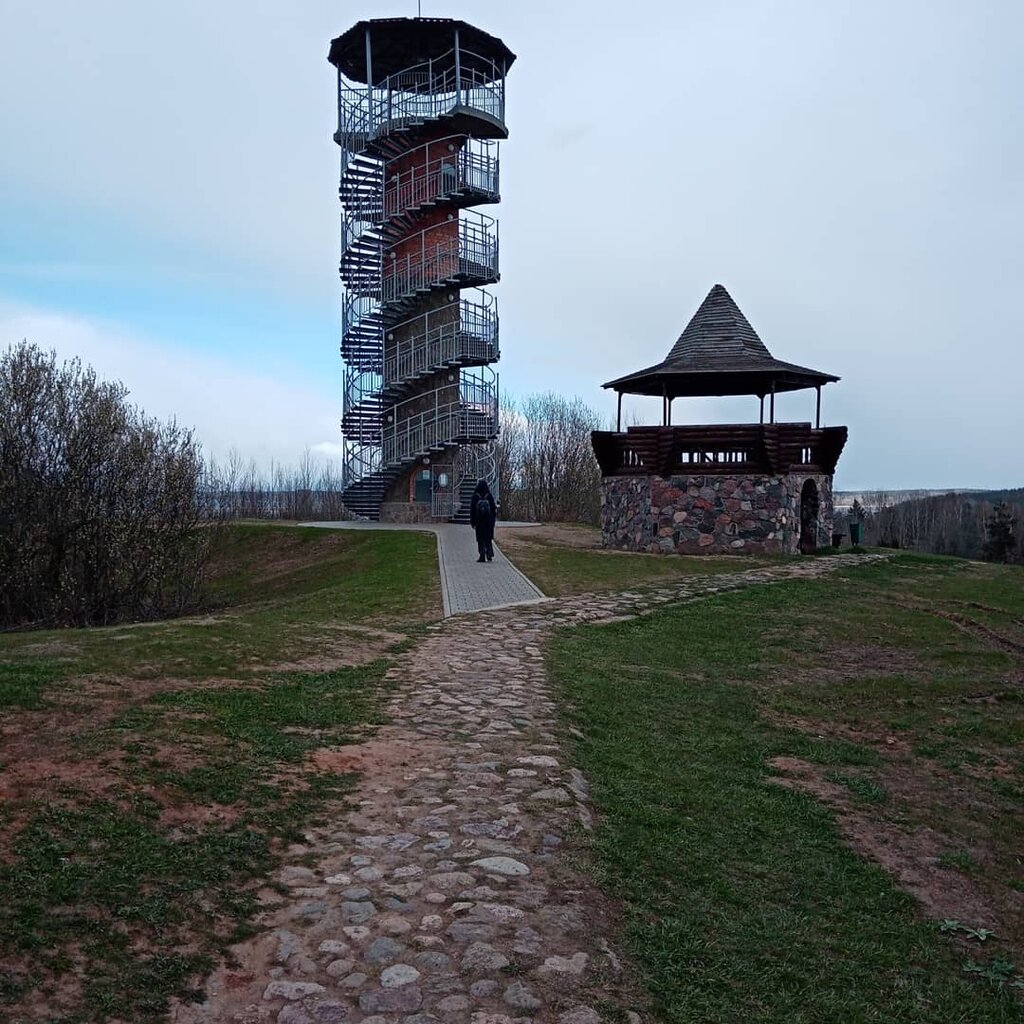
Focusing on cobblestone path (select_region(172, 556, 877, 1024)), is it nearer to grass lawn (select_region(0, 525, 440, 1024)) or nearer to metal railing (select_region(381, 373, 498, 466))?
grass lawn (select_region(0, 525, 440, 1024))

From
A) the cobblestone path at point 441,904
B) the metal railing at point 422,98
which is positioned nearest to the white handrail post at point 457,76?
the metal railing at point 422,98

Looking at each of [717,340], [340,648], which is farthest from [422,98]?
[340,648]

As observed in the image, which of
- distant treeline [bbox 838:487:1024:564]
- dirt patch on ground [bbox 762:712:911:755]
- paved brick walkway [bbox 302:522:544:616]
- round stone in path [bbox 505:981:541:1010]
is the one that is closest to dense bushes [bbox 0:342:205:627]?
paved brick walkway [bbox 302:522:544:616]

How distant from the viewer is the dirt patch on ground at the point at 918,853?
4.60m

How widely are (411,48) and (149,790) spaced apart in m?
30.1

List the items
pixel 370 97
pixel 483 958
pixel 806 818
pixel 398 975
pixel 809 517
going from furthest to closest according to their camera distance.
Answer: pixel 370 97 → pixel 809 517 → pixel 806 818 → pixel 483 958 → pixel 398 975

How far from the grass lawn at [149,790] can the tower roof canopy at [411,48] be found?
971 inches

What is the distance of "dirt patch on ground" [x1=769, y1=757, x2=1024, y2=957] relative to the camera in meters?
4.60

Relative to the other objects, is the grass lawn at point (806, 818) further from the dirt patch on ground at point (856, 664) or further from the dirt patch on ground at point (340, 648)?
the dirt patch on ground at point (340, 648)

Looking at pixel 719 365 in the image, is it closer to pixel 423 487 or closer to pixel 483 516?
pixel 483 516

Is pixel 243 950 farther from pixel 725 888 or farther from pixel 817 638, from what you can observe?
pixel 817 638

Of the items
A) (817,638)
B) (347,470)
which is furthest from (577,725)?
(347,470)

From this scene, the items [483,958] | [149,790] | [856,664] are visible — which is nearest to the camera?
[483,958]

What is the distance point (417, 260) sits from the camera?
30391 mm
